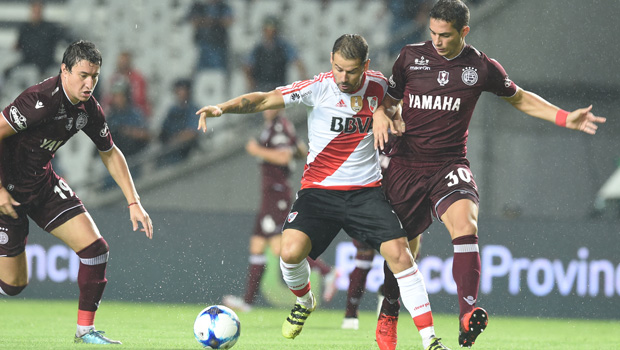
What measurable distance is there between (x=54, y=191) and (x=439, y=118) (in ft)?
9.04

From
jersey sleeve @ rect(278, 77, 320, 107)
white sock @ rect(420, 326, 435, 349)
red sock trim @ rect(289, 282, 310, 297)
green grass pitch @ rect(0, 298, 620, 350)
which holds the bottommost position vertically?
green grass pitch @ rect(0, 298, 620, 350)

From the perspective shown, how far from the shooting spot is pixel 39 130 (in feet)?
21.7

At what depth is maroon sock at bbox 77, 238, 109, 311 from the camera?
6.73m

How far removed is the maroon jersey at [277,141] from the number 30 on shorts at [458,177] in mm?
4361

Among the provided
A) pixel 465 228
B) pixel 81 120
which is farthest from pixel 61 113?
pixel 465 228

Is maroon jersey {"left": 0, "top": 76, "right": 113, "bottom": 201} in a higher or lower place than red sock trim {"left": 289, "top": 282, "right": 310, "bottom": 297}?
higher

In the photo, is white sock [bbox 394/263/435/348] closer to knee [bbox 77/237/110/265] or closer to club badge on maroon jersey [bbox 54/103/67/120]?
knee [bbox 77/237/110/265]

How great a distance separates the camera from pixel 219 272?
36.9 feet

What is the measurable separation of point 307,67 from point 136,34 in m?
2.65

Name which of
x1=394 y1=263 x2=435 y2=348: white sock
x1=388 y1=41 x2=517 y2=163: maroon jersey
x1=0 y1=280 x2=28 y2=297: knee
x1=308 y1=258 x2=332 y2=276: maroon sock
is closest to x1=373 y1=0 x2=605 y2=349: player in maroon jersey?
x1=388 y1=41 x2=517 y2=163: maroon jersey

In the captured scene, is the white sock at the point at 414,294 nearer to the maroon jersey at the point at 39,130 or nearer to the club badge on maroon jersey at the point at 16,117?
the maroon jersey at the point at 39,130

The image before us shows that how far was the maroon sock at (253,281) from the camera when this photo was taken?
34.8ft

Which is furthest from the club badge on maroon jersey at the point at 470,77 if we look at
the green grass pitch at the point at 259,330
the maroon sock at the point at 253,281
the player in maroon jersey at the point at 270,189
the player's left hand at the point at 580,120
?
the maroon sock at the point at 253,281

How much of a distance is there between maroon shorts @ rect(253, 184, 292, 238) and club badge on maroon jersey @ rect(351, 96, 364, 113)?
172 inches
